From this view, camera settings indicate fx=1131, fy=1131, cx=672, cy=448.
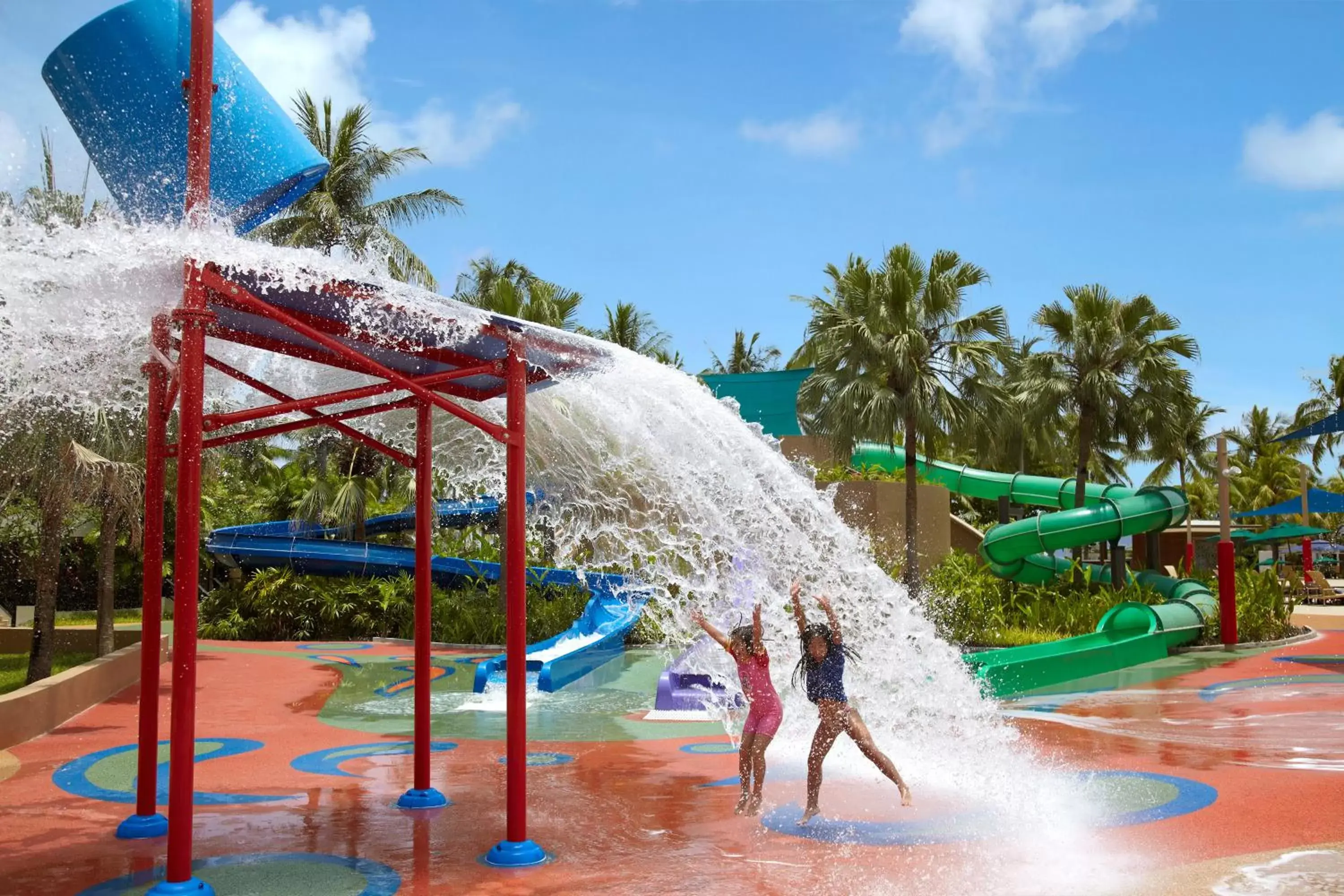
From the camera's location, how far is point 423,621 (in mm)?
8203

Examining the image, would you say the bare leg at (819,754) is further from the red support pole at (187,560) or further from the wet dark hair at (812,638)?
the red support pole at (187,560)

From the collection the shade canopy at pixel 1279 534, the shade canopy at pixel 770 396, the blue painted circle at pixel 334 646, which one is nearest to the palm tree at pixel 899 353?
the shade canopy at pixel 770 396

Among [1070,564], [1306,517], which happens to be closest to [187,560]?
[1070,564]

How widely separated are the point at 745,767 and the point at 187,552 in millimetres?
3883

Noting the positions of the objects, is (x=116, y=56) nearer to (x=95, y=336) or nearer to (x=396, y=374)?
(x=95, y=336)

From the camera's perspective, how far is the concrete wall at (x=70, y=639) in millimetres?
17516

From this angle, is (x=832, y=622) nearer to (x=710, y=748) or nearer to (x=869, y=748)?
(x=869, y=748)

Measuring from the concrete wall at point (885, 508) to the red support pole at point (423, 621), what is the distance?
15835 mm

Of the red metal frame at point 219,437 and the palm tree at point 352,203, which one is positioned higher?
the palm tree at point 352,203

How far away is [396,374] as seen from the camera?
6.42 meters

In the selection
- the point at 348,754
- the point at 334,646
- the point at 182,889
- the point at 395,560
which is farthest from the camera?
the point at 395,560

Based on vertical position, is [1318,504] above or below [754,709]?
above

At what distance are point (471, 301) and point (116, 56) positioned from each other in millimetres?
20698

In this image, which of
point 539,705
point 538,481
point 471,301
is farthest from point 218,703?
point 471,301
